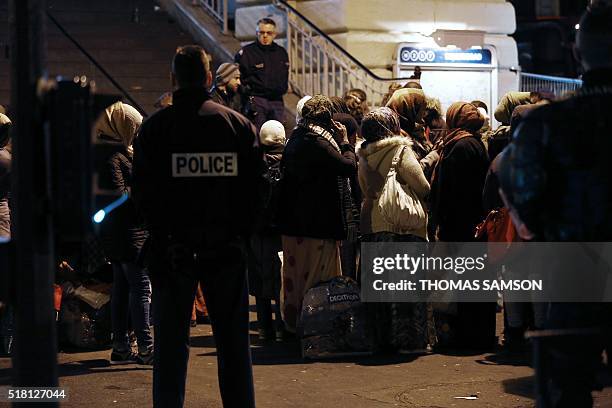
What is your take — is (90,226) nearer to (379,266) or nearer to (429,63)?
(379,266)

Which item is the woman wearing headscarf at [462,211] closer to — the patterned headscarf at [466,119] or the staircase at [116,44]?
the patterned headscarf at [466,119]

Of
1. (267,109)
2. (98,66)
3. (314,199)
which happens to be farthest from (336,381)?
(98,66)

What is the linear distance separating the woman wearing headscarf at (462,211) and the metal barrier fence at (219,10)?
9812 mm

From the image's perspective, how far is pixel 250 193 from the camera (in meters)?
6.56

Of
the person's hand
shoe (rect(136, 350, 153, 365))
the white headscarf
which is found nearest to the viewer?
shoe (rect(136, 350, 153, 365))

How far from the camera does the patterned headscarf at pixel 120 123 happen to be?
9297 millimetres

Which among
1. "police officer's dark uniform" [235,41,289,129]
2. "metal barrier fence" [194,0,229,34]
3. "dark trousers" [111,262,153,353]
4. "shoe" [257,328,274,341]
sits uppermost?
"metal barrier fence" [194,0,229,34]

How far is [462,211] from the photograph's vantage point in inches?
393

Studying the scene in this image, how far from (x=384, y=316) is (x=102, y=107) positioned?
6033 mm

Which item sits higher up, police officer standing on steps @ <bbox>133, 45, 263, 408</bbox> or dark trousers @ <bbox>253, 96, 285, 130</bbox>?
dark trousers @ <bbox>253, 96, 285, 130</bbox>

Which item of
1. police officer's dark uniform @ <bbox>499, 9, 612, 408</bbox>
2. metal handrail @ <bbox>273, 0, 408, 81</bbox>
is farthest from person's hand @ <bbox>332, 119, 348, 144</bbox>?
metal handrail @ <bbox>273, 0, 408, 81</bbox>

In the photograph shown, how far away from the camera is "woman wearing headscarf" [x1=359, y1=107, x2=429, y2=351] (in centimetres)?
986

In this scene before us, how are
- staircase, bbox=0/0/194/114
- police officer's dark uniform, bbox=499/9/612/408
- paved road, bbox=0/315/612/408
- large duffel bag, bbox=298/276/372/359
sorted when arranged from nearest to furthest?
police officer's dark uniform, bbox=499/9/612/408 < paved road, bbox=0/315/612/408 < large duffel bag, bbox=298/276/372/359 < staircase, bbox=0/0/194/114

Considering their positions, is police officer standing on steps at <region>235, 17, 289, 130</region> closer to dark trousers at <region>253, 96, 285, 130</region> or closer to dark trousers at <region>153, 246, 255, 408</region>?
dark trousers at <region>253, 96, 285, 130</region>
